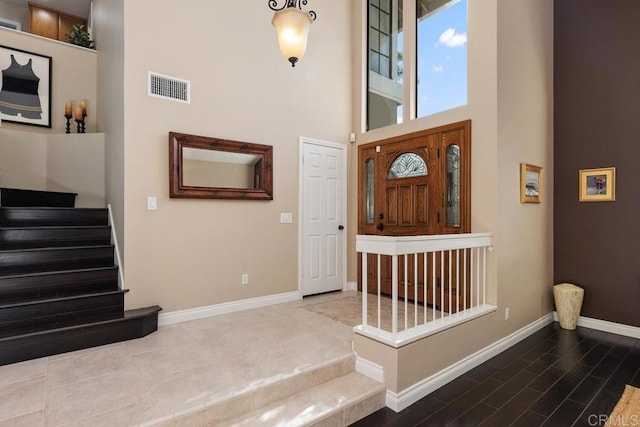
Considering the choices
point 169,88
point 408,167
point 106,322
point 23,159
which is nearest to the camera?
point 106,322

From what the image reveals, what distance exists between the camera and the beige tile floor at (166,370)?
1982 millimetres

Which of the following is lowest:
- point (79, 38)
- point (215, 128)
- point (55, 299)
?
point (55, 299)

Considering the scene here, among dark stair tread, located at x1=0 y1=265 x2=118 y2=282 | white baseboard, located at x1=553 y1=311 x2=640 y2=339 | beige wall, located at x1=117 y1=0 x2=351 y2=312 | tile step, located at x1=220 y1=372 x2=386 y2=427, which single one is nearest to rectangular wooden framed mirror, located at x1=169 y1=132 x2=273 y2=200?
beige wall, located at x1=117 y1=0 x2=351 y2=312

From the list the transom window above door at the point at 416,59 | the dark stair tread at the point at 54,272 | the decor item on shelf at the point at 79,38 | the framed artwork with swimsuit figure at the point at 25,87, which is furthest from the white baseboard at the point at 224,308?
the decor item on shelf at the point at 79,38

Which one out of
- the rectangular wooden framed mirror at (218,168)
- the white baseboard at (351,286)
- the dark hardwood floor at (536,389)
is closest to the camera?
the dark hardwood floor at (536,389)

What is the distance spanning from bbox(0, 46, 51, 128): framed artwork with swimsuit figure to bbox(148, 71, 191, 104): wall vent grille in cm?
269

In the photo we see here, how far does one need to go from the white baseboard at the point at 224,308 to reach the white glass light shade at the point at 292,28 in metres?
2.82

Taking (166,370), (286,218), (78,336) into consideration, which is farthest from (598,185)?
(78,336)

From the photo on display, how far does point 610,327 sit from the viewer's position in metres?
3.84

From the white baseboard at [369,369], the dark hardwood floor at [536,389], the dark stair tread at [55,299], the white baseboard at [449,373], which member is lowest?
the dark hardwood floor at [536,389]

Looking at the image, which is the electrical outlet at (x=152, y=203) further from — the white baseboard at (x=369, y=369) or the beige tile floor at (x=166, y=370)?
the white baseboard at (x=369, y=369)

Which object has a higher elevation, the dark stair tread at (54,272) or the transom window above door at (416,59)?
the transom window above door at (416,59)

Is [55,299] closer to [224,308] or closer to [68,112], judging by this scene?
[224,308]

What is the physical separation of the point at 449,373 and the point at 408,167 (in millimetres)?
2507
